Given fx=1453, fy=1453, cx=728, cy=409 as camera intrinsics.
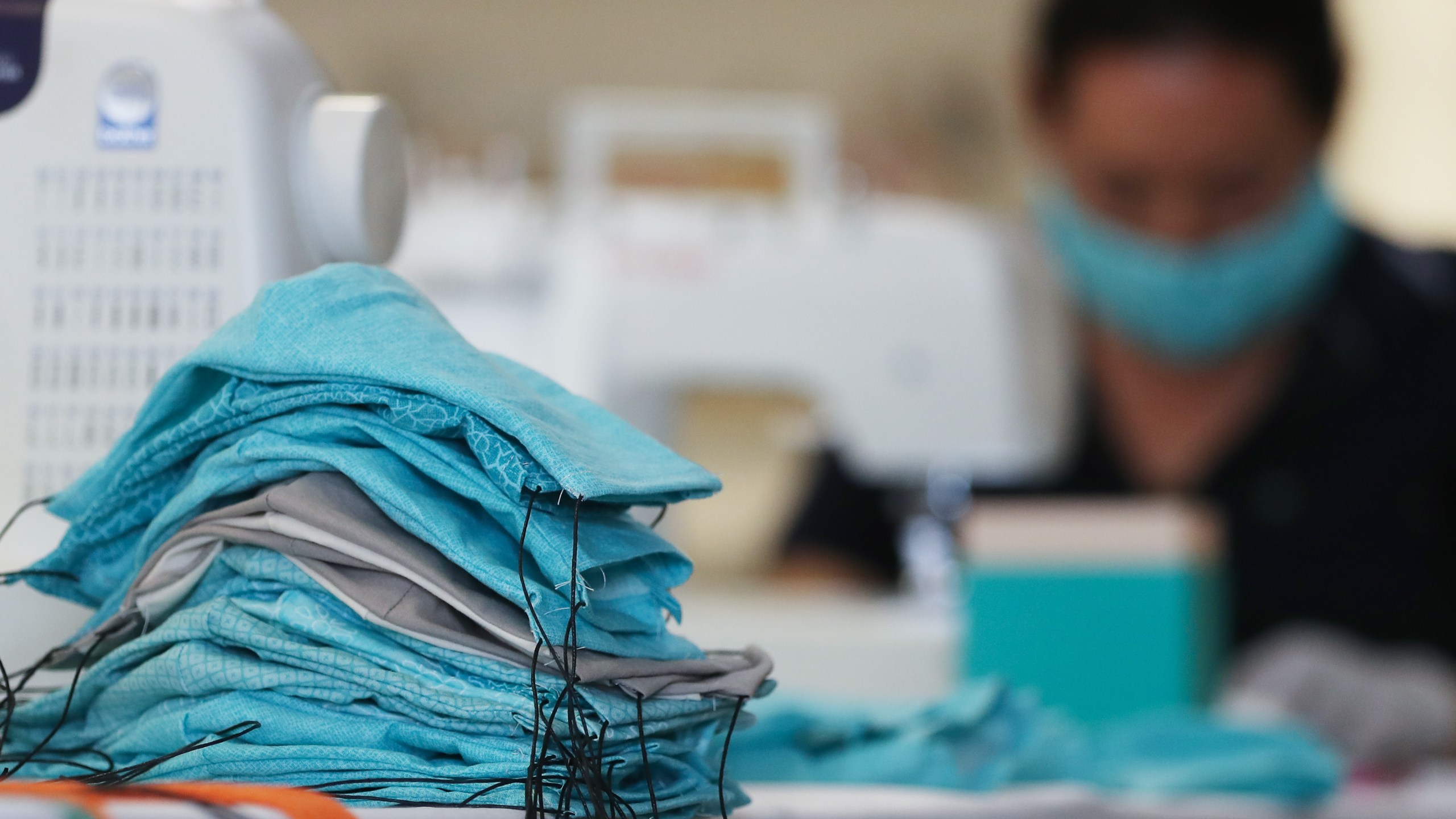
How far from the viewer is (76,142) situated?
66cm

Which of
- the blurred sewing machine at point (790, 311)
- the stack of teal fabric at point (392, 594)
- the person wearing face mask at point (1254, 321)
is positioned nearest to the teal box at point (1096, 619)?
the blurred sewing machine at point (790, 311)

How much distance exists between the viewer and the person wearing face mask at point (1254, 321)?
1779mm

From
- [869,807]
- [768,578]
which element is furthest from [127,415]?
[768,578]

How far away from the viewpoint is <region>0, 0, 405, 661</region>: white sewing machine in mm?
641

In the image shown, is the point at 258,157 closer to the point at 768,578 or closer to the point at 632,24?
the point at 768,578

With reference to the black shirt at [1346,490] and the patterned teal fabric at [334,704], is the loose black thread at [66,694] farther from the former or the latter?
the black shirt at [1346,490]

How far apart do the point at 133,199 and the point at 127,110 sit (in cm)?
4

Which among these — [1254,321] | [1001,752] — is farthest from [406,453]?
[1254,321]

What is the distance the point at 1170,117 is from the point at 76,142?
4.54 feet

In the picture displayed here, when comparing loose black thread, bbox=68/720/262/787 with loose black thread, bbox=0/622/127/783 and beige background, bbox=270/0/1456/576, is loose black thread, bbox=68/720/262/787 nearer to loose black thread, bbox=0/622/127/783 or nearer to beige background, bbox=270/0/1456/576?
loose black thread, bbox=0/622/127/783

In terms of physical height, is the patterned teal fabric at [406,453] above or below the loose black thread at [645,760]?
above

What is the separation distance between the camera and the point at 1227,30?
1.77 metres

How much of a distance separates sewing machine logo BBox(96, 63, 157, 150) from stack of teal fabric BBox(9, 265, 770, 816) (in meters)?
0.20

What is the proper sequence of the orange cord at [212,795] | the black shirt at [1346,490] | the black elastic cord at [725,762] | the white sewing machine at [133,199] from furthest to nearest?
the black shirt at [1346,490]
the white sewing machine at [133,199]
the black elastic cord at [725,762]
the orange cord at [212,795]
